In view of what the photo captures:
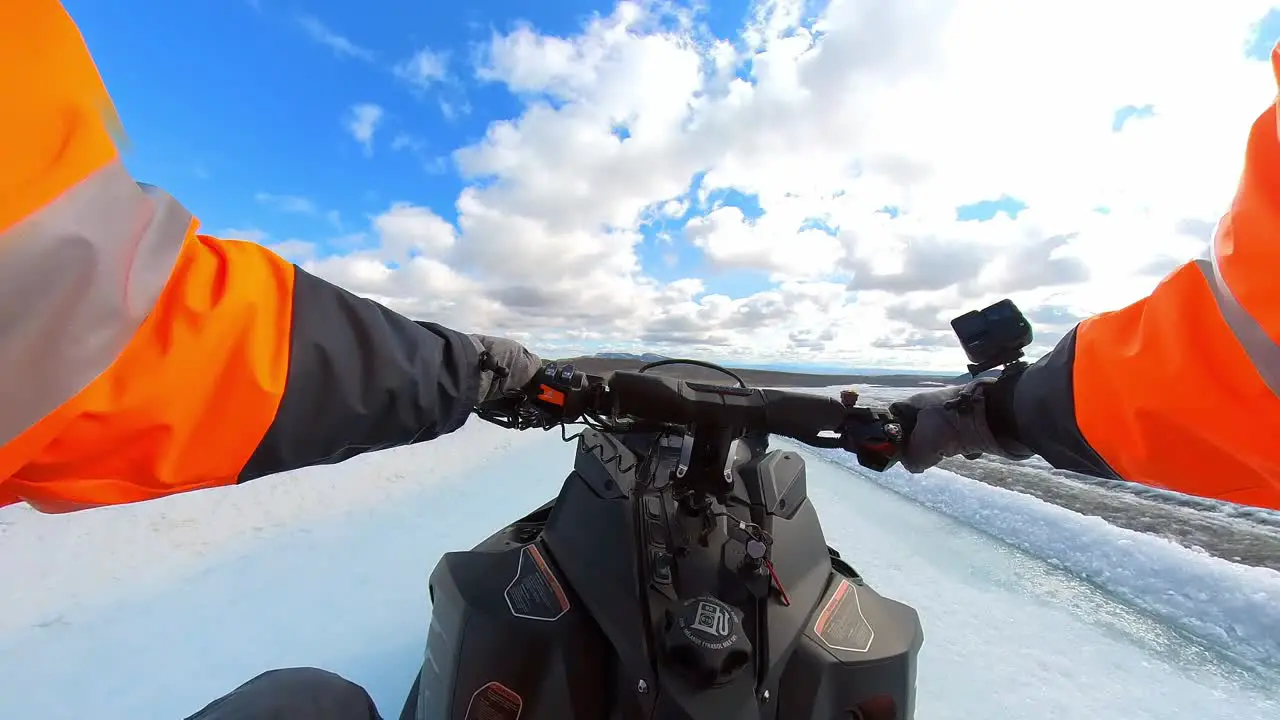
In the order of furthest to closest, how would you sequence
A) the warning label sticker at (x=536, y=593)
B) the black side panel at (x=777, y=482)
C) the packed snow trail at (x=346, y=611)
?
1. the packed snow trail at (x=346, y=611)
2. the black side panel at (x=777, y=482)
3. the warning label sticker at (x=536, y=593)

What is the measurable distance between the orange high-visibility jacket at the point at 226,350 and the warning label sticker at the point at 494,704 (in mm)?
651

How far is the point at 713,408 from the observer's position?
4.57 ft

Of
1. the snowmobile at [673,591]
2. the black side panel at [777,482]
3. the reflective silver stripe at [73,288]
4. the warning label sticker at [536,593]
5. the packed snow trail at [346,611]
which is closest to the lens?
the reflective silver stripe at [73,288]

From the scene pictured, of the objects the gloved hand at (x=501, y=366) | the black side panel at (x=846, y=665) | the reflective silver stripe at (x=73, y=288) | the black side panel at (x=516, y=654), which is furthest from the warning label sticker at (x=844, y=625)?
the reflective silver stripe at (x=73, y=288)

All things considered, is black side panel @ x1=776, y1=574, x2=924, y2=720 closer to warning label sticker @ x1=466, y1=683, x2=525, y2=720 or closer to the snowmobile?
the snowmobile

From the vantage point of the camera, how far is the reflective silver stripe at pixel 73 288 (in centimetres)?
55

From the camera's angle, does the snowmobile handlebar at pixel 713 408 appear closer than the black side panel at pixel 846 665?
No

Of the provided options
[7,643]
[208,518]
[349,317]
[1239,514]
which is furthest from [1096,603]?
[208,518]

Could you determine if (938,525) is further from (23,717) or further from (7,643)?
(7,643)

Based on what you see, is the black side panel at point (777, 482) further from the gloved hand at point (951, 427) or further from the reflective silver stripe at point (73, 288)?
the reflective silver stripe at point (73, 288)

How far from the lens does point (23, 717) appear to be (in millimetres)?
1896

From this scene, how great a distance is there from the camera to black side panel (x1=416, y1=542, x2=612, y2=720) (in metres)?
1.26

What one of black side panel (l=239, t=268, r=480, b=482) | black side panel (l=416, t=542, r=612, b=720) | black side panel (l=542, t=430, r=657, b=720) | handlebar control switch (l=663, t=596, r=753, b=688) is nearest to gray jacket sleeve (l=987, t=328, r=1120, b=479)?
handlebar control switch (l=663, t=596, r=753, b=688)

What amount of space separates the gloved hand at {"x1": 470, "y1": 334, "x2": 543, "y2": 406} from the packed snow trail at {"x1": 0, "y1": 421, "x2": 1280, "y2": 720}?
1612mm
